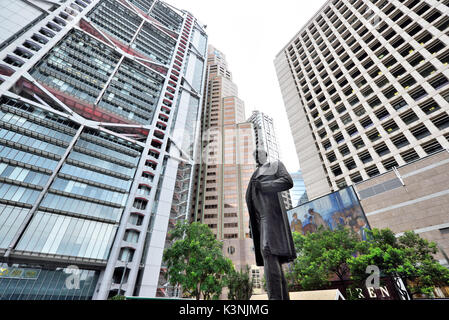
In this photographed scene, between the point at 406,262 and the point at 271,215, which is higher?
the point at 271,215

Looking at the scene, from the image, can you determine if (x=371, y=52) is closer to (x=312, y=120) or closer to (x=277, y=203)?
(x=312, y=120)

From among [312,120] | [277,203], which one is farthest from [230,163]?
[277,203]

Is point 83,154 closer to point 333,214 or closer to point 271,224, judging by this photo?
point 271,224

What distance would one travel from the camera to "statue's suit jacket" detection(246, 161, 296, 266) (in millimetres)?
3986

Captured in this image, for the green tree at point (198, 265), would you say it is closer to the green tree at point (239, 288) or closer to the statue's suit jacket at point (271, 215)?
the green tree at point (239, 288)

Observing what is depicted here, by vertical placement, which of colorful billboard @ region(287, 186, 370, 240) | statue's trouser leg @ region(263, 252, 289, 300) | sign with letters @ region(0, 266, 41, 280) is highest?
colorful billboard @ region(287, 186, 370, 240)

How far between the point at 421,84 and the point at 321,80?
50.2 feet

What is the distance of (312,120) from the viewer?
37.9 metres

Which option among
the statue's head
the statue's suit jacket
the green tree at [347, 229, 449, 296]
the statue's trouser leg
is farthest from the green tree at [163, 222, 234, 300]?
the statue's head

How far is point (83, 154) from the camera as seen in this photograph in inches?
1280

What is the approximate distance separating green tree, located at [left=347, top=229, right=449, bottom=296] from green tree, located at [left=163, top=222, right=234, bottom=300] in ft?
38.4

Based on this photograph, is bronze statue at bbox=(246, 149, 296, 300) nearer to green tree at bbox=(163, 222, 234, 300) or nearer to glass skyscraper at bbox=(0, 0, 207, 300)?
green tree at bbox=(163, 222, 234, 300)

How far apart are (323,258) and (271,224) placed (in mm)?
17074

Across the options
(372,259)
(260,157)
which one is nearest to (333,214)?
(372,259)
